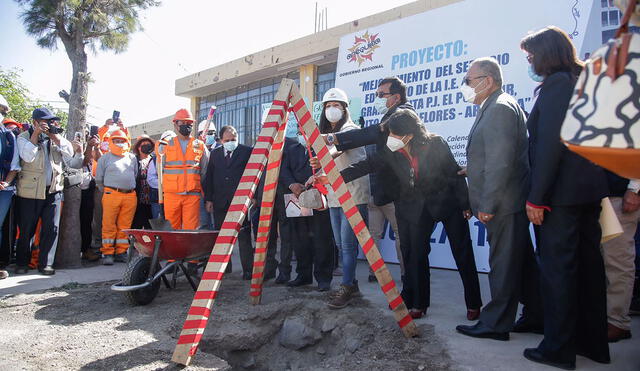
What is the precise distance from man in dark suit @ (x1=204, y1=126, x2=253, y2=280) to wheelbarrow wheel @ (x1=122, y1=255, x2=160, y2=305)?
1.32 meters

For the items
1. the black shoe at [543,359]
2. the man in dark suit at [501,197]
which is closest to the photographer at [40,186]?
the man in dark suit at [501,197]

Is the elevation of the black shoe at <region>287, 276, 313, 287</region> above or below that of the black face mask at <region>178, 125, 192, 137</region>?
below

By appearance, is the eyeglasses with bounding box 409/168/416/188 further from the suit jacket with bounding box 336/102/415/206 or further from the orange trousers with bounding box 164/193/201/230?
the orange trousers with bounding box 164/193/201/230

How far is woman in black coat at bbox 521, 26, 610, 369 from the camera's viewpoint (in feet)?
8.48

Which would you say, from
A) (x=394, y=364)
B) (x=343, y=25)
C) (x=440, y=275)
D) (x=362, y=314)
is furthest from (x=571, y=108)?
(x=343, y=25)

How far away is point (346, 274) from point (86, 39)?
40.0ft

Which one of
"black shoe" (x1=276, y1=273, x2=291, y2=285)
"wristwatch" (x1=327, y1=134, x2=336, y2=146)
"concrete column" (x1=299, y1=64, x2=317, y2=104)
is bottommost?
"black shoe" (x1=276, y1=273, x2=291, y2=285)

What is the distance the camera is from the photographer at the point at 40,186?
5613 mm

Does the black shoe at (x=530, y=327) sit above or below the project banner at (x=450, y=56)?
below

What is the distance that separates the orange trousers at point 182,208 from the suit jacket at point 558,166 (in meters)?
4.17

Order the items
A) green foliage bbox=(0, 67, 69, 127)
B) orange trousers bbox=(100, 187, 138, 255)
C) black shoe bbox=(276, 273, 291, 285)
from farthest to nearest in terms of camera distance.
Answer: green foliage bbox=(0, 67, 69, 127) → orange trousers bbox=(100, 187, 138, 255) → black shoe bbox=(276, 273, 291, 285)

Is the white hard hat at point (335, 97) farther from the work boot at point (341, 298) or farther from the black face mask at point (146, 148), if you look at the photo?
the black face mask at point (146, 148)

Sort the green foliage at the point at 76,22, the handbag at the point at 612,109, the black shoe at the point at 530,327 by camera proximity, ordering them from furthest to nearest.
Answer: the green foliage at the point at 76,22 < the black shoe at the point at 530,327 < the handbag at the point at 612,109

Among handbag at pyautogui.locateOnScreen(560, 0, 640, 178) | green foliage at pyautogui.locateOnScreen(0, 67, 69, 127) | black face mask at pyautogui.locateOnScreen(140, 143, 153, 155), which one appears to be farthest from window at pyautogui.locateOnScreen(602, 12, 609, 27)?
green foliage at pyautogui.locateOnScreen(0, 67, 69, 127)
